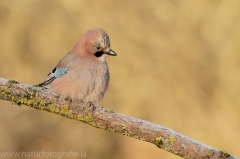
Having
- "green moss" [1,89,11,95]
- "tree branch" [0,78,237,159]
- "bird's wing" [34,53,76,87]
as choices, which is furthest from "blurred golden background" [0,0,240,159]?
"green moss" [1,89,11,95]

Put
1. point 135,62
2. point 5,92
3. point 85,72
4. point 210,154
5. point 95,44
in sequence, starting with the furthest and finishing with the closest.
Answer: point 135,62 → point 95,44 → point 85,72 → point 210,154 → point 5,92

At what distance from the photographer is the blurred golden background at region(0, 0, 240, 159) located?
367 inches

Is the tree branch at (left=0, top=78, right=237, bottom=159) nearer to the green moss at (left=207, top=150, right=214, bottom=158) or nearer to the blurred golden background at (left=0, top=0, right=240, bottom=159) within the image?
the green moss at (left=207, top=150, right=214, bottom=158)

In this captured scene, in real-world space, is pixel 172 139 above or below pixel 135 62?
below

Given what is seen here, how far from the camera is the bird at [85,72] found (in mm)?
5461

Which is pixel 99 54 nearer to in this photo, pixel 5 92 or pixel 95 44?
pixel 95 44

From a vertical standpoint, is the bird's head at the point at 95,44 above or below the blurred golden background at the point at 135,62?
below

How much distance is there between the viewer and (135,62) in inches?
378

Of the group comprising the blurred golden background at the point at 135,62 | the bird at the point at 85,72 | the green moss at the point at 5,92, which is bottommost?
the green moss at the point at 5,92

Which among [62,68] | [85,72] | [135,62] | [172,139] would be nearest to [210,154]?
[172,139]

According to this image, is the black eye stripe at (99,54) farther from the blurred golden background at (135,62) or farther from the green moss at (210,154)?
the blurred golden background at (135,62)


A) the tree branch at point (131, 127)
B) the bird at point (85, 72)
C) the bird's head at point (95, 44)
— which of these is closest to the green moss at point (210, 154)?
the tree branch at point (131, 127)

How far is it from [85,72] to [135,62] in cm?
406

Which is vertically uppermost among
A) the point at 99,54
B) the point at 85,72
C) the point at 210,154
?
the point at 99,54
